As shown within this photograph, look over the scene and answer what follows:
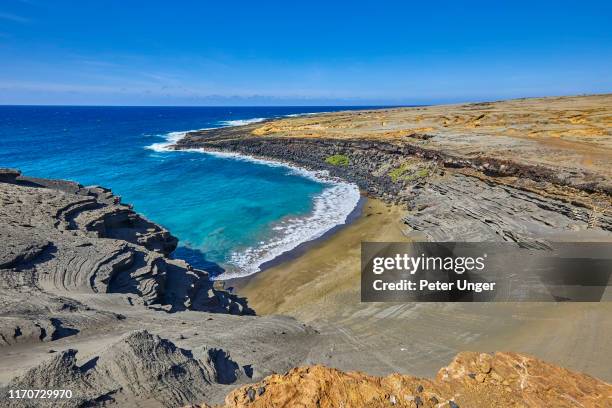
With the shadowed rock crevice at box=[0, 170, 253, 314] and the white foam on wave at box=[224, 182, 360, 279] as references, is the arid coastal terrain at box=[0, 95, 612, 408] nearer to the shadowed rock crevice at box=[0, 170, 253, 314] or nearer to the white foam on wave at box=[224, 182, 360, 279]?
the shadowed rock crevice at box=[0, 170, 253, 314]

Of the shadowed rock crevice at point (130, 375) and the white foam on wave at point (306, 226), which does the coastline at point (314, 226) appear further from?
the shadowed rock crevice at point (130, 375)

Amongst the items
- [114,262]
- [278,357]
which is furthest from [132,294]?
[278,357]

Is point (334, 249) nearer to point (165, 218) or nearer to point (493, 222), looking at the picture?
point (493, 222)

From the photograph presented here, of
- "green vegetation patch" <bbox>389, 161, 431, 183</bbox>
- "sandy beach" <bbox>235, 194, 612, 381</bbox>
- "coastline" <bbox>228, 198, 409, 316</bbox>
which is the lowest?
"coastline" <bbox>228, 198, 409, 316</bbox>

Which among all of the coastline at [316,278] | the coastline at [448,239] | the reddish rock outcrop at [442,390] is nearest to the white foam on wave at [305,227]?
the coastline at [316,278]

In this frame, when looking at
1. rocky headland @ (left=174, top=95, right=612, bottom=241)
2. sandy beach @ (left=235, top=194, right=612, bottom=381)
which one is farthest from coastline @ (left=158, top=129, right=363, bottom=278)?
sandy beach @ (left=235, top=194, right=612, bottom=381)

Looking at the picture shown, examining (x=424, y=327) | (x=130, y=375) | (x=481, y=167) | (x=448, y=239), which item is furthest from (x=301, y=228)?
(x=130, y=375)
